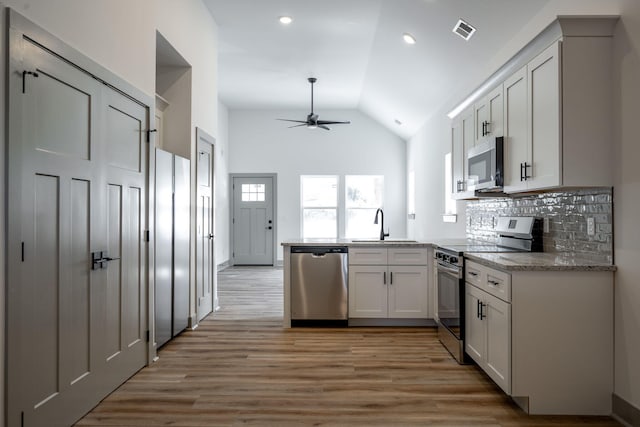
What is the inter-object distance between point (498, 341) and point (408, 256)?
1.74m

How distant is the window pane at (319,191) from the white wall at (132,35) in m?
4.47

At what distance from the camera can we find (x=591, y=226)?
2.70 metres

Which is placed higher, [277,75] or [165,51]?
[277,75]

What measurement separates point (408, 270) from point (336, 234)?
5153 mm

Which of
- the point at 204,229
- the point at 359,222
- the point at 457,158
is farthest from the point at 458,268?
the point at 359,222

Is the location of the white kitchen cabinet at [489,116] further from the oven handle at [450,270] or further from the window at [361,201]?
the window at [361,201]

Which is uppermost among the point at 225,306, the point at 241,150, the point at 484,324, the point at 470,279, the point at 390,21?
the point at 390,21

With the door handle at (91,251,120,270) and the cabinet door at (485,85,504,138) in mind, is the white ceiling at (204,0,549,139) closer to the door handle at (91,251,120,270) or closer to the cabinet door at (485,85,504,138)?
the cabinet door at (485,85,504,138)

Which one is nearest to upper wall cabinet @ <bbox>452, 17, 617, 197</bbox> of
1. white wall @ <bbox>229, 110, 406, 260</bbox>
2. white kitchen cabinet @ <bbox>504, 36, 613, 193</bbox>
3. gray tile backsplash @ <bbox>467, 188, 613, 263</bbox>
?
white kitchen cabinet @ <bbox>504, 36, 613, 193</bbox>

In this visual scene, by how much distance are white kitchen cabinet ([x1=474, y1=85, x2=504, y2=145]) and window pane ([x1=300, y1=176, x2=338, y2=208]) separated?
19.0 feet

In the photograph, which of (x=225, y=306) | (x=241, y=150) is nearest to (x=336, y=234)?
A: (x=241, y=150)

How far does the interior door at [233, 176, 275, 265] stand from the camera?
955 cm

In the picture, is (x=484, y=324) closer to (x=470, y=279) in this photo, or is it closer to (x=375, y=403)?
(x=470, y=279)

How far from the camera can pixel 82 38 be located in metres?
2.48
